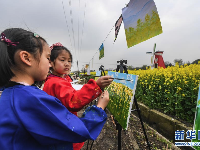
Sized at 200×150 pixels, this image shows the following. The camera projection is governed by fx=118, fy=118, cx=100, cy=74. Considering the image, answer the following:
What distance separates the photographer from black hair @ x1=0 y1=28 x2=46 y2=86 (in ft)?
2.37

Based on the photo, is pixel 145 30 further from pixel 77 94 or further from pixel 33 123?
pixel 33 123

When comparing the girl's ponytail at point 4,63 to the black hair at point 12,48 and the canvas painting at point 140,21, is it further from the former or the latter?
the canvas painting at point 140,21

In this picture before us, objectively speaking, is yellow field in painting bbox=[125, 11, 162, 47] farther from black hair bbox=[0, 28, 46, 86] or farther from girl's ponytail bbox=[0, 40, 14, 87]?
girl's ponytail bbox=[0, 40, 14, 87]

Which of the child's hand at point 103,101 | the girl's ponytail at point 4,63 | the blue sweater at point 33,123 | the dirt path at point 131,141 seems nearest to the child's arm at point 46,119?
the blue sweater at point 33,123

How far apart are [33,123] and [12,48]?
19.2 inches

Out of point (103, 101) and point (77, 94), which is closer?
point (77, 94)

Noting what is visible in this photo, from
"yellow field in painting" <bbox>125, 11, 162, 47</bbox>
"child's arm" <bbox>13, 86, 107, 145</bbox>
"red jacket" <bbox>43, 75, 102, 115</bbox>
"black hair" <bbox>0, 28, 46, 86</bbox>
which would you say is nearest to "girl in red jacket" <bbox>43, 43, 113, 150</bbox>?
"red jacket" <bbox>43, 75, 102, 115</bbox>

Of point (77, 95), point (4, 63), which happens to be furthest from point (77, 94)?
point (4, 63)

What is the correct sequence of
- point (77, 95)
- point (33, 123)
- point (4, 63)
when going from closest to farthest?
point (33, 123) < point (4, 63) < point (77, 95)

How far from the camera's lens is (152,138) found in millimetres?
2631

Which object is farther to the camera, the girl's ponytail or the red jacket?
the red jacket

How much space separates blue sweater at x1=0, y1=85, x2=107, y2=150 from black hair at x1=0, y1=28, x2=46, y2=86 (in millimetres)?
115

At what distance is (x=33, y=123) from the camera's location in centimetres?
61

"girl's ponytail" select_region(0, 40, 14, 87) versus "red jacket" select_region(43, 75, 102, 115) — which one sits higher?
"girl's ponytail" select_region(0, 40, 14, 87)
